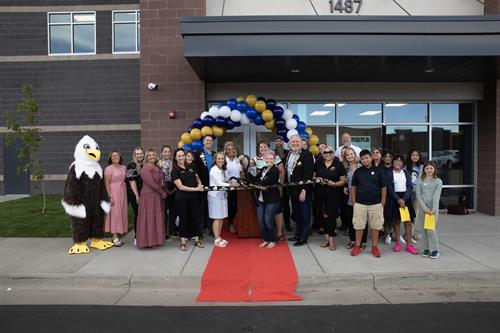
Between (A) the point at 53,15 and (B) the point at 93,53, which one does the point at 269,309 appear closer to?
(B) the point at 93,53

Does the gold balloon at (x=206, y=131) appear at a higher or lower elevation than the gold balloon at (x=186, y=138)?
higher

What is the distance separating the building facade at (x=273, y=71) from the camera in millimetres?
8062

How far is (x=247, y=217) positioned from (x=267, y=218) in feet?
3.29

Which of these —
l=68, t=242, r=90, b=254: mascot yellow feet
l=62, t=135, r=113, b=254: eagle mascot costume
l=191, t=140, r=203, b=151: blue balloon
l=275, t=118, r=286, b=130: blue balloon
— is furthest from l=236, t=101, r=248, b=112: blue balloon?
l=68, t=242, r=90, b=254: mascot yellow feet

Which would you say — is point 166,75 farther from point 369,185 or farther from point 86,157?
point 369,185

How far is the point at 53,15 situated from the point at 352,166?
15.0 meters

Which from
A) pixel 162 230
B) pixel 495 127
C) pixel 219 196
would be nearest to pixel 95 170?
pixel 162 230

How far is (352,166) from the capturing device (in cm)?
817

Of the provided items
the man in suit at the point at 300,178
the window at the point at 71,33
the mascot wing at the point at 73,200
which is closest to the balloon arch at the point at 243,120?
the man in suit at the point at 300,178

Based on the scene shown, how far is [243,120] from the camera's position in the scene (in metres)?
9.42

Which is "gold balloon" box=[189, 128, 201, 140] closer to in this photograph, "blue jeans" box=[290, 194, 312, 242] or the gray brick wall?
"blue jeans" box=[290, 194, 312, 242]

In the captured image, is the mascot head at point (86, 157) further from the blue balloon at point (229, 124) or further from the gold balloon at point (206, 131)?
the blue balloon at point (229, 124)

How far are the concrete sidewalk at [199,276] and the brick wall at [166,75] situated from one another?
3780mm

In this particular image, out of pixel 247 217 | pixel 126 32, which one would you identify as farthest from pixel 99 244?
pixel 126 32
